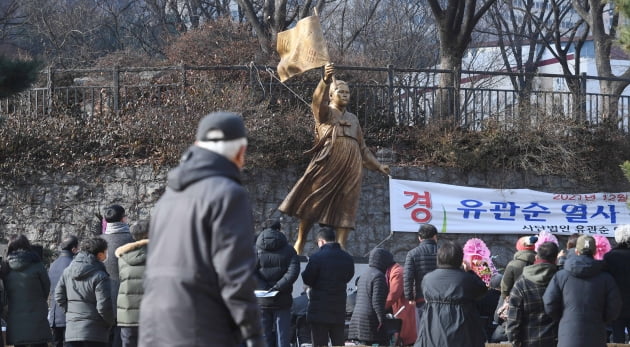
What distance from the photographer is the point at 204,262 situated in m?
4.53

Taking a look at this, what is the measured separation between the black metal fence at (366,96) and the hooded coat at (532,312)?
9.78 metres

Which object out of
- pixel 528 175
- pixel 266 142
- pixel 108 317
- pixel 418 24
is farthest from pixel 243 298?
pixel 418 24

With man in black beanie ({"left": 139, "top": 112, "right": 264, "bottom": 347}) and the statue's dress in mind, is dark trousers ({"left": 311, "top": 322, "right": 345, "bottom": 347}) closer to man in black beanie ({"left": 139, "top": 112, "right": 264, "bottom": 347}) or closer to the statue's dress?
the statue's dress

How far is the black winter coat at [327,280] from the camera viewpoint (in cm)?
1029

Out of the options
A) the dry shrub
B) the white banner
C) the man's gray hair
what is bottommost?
the white banner

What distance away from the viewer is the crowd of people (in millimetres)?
4531

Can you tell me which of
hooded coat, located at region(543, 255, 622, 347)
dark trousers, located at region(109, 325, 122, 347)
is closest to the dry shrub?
dark trousers, located at region(109, 325, 122, 347)

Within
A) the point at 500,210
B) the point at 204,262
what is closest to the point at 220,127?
the point at 204,262

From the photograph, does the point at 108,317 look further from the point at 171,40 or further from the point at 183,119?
the point at 171,40

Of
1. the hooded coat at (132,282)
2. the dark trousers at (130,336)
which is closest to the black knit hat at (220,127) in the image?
the hooded coat at (132,282)

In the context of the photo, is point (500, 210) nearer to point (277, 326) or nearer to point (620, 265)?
point (620, 265)

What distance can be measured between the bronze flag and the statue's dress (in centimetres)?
58

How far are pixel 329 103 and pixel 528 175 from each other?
23.5 ft

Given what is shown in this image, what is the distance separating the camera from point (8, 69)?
36.5 feet
